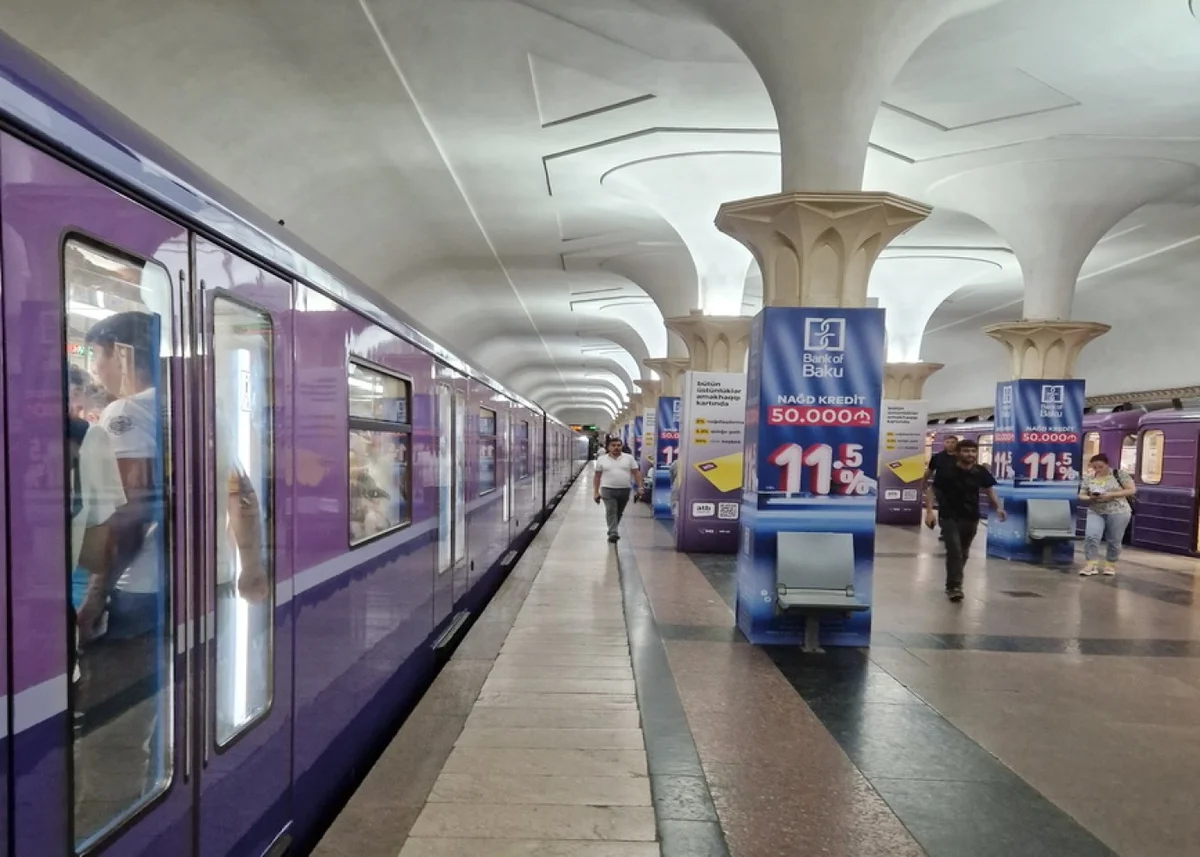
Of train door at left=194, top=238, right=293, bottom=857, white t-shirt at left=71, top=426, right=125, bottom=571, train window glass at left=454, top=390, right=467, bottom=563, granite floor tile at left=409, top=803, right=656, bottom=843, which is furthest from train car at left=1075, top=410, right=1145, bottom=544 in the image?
white t-shirt at left=71, top=426, right=125, bottom=571

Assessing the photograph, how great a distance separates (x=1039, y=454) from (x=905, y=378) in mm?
7690

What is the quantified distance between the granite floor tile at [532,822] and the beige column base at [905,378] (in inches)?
705

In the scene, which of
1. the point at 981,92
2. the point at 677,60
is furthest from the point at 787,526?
the point at 981,92

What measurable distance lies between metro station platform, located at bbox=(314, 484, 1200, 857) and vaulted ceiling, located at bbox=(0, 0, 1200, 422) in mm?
3901

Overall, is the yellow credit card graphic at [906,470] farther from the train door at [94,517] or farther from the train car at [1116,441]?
the train door at [94,517]

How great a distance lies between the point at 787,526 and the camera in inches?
280

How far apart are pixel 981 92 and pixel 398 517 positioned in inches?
309

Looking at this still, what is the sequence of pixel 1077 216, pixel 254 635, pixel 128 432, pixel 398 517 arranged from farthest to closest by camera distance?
pixel 1077 216 < pixel 398 517 < pixel 254 635 < pixel 128 432

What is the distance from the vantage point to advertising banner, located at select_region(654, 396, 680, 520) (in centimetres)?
1850

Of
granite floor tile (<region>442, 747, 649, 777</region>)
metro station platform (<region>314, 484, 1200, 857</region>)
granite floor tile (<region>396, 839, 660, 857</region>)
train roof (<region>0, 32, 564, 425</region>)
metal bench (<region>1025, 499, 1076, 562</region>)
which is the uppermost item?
train roof (<region>0, 32, 564, 425</region>)

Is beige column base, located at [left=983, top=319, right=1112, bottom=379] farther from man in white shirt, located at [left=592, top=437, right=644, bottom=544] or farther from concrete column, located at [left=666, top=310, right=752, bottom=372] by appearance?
man in white shirt, located at [left=592, top=437, right=644, bottom=544]

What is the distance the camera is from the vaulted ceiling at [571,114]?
7574 mm

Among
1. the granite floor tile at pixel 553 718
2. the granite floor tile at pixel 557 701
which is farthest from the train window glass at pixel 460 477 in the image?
the granite floor tile at pixel 553 718

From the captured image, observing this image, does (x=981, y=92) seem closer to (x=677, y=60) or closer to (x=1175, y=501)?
(x=677, y=60)
